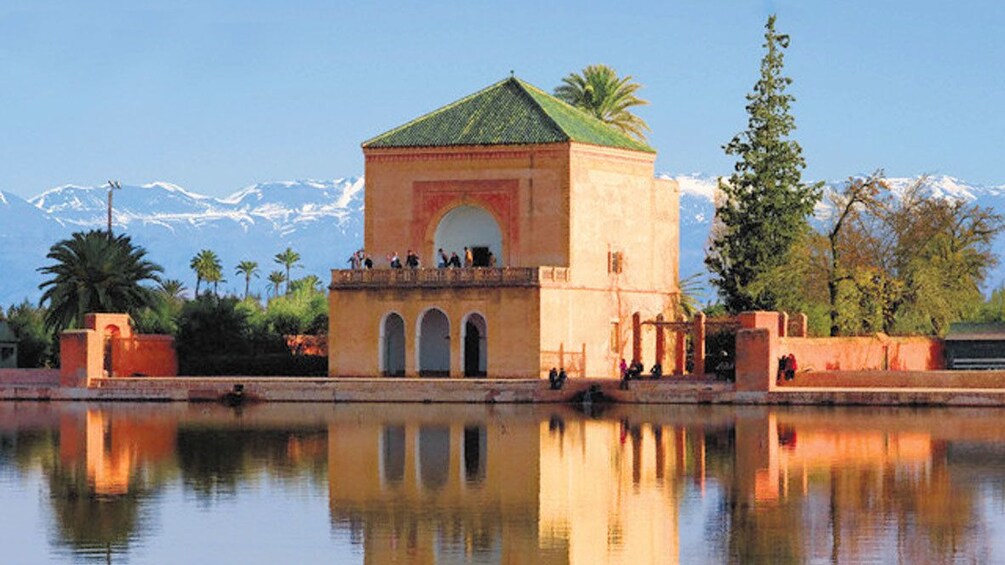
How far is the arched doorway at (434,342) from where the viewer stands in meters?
53.4

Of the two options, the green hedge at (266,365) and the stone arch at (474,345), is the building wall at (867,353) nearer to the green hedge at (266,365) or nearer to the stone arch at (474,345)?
the stone arch at (474,345)

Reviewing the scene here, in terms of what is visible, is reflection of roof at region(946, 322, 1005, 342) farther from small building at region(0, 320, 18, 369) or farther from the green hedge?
small building at region(0, 320, 18, 369)

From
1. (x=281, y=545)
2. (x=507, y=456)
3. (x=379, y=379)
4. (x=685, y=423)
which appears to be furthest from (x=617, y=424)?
(x=281, y=545)

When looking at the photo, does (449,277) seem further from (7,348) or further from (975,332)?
(7,348)

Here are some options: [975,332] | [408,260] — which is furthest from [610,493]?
[408,260]

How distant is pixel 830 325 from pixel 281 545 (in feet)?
107

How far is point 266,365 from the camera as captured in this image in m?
53.2

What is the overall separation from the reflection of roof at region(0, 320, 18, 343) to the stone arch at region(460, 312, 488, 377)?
1541cm

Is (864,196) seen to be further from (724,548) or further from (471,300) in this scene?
(724,548)

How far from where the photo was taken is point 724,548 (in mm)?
20750

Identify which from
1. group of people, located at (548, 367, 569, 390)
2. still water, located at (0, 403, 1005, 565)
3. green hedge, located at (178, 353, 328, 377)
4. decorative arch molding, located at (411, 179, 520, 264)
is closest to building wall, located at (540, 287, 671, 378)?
decorative arch molding, located at (411, 179, 520, 264)

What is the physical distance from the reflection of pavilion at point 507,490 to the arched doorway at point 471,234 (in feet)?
46.9

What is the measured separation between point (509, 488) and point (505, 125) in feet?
90.2

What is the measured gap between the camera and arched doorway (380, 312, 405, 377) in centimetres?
5269
